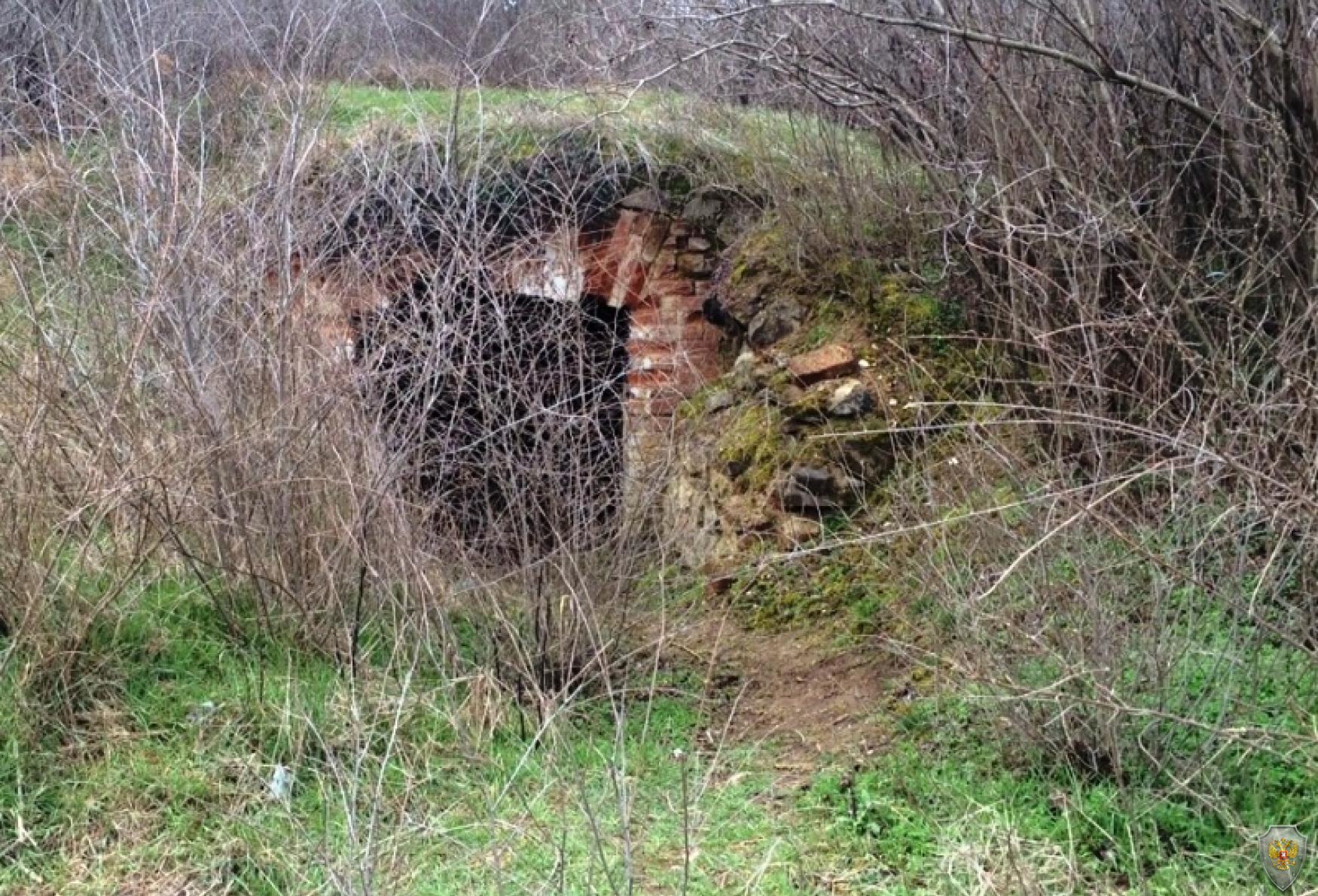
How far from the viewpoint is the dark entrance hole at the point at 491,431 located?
4.71 m

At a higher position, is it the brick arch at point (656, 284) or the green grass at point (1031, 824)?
the brick arch at point (656, 284)

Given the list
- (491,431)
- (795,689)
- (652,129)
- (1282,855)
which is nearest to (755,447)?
(795,689)

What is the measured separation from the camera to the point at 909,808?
3908mm

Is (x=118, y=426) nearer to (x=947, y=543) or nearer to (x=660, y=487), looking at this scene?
(x=660, y=487)

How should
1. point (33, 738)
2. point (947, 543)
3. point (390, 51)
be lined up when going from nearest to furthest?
point (33, 738), point (947, 543), point (390, 51)

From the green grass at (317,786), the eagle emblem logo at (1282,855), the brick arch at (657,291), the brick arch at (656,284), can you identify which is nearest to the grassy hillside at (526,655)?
the green grass at (317,786)

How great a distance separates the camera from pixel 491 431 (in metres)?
4.64

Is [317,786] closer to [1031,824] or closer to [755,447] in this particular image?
[1031,824]

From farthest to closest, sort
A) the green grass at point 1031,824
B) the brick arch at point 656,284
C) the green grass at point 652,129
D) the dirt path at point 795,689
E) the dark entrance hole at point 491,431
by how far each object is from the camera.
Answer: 1. the brick arch at point 656,284
2. the green grass at point 652,129
3. the dark entrance hole at point 491,431
4. the dirt path at point 795,689
5. the green grass at point 1031,824

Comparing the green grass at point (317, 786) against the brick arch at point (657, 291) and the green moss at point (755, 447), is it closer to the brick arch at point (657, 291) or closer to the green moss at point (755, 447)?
the green moss at point (755, 447)

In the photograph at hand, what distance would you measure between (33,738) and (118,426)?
1.18 meters

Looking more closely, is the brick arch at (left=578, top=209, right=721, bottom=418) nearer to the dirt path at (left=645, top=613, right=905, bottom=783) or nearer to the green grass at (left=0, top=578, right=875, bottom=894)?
the dirt path at (left=645, top=613, right=905, bottom=783)

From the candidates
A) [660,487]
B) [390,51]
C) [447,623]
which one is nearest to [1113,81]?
[660,487]

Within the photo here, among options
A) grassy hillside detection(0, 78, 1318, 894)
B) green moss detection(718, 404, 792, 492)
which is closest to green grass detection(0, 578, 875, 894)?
grassy hillside detection(0, 78, 1318, 894)
